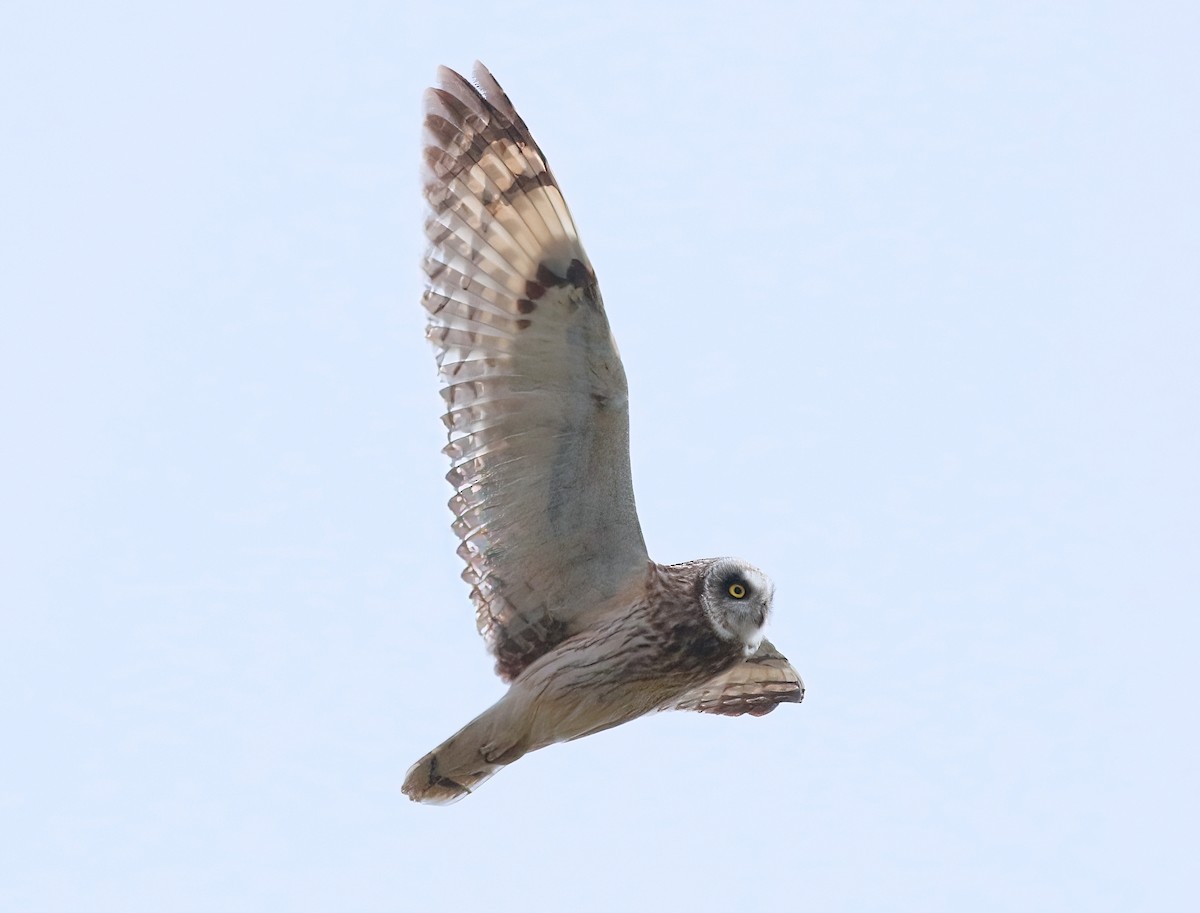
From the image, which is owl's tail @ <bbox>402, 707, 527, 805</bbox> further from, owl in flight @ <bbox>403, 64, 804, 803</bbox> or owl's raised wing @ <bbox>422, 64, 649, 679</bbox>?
owl's raised wing @ <bbox>422, 64, 649, 679</bbox>

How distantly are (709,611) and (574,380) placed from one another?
104 cm

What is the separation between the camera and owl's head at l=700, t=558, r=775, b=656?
6359mm

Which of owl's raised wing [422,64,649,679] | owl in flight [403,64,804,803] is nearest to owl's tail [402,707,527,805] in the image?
owl in flight [403,64,804,803]

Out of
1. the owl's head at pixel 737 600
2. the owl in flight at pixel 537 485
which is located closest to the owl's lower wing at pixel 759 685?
the owl in flight at pixel 537 485

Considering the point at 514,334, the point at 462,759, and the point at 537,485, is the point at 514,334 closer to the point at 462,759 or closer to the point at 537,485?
the point at 537,485

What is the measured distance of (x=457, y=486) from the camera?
251 inches

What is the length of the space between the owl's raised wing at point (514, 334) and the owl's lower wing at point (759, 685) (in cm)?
124

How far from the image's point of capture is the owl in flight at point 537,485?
241 inches

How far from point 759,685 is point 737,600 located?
115cm

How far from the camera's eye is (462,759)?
6379 mm

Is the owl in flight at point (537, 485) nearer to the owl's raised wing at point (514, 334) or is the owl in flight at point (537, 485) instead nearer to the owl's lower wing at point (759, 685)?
the owl's raised wing at point (514, 334)

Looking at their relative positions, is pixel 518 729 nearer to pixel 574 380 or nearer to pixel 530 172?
pixel 574 380

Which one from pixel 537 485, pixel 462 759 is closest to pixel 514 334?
pixel 537 485

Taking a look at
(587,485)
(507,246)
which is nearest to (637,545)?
(587,485)
